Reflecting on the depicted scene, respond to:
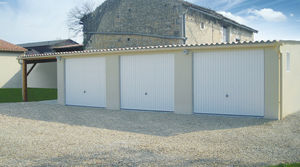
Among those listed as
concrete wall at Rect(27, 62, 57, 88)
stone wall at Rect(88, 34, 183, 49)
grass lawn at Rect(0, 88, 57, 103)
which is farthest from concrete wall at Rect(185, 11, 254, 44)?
concrete wall at Rect(27, 62, 57, 88)

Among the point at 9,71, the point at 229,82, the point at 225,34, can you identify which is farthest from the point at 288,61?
the point at 9,71

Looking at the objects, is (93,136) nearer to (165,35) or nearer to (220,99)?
(220,99)

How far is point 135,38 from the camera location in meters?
21.0

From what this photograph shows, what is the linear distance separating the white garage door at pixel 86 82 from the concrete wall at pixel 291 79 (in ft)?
24.6

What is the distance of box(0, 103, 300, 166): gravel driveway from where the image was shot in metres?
5.60

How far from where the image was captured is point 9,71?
25.4 m

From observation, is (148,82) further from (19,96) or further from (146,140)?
(19,96)

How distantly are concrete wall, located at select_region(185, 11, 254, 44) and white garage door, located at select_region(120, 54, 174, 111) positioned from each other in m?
7.22

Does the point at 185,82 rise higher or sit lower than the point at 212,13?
lower

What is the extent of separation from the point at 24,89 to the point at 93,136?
34.8ft

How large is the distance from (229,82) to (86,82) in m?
6.91

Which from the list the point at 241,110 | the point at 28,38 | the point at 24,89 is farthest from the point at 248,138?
the point at 28,38

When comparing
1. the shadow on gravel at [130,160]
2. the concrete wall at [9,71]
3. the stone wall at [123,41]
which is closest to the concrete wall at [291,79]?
the shadow on gravel at [130,160]

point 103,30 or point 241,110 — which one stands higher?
point 103,30
